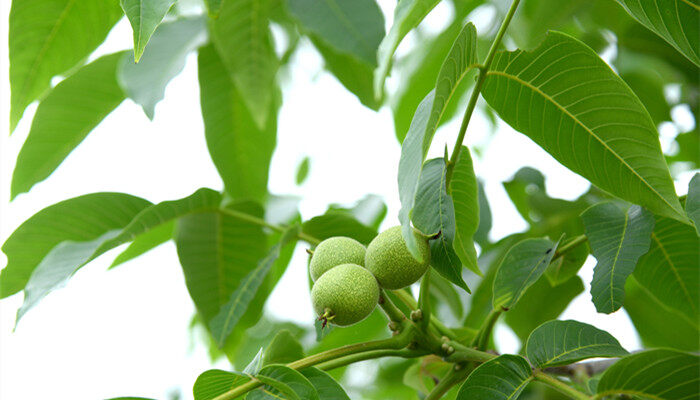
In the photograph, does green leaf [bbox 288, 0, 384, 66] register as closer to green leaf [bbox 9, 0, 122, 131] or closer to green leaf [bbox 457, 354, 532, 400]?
green leaf [bbox 9, 0, 122, 131]

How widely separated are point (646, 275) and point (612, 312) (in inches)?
9.8

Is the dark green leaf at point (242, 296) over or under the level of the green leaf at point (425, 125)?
under

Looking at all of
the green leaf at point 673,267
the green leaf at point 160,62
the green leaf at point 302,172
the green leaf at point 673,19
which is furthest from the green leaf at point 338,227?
the green leaf at point 302,172

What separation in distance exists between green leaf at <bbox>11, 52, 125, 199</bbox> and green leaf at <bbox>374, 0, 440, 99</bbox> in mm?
819

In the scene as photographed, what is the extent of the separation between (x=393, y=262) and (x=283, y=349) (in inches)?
9.8

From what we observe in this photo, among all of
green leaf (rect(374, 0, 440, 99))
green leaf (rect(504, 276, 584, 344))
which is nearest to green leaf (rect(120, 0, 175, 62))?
green leaf (rect(374, 0, 440, 99))

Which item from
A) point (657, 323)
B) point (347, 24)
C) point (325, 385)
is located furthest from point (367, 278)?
point (657, 323)

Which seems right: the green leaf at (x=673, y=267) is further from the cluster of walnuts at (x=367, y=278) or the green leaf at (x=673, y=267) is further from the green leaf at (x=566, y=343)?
the cluster of walnuts at (x=367, y=278)

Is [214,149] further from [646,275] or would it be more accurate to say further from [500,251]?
[646,275]

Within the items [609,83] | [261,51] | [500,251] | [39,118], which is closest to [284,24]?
[261,51]

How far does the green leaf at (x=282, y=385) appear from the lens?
0.77m

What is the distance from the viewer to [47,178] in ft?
4.27

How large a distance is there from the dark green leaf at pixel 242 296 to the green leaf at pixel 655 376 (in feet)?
1.64

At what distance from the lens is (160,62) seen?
4.23ft
